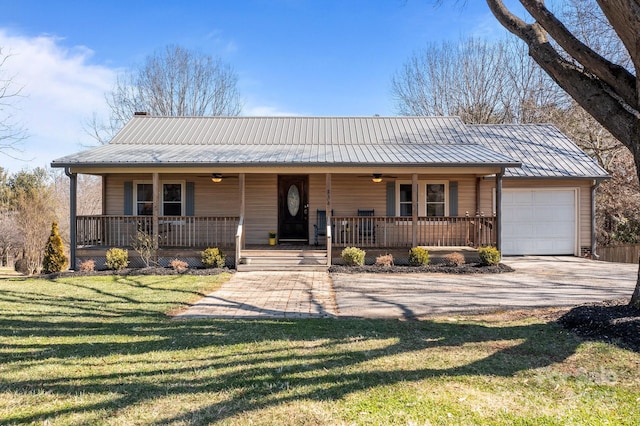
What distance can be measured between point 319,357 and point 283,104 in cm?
2386

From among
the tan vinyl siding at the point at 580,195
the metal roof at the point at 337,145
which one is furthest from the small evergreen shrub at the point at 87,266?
the tan vinyl siding at the point at 580,195

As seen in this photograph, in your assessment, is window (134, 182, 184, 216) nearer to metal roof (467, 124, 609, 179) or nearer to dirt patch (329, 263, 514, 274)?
dirt patch (329, 263, 514, 274)

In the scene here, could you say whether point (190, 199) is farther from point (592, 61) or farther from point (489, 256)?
point (592, 61)

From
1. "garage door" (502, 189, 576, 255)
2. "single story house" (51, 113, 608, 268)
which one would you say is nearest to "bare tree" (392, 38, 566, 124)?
"single story house" (51, 113, 608, 268)

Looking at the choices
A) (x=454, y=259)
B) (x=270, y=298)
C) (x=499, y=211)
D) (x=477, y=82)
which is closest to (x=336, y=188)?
(x=454, y=259)

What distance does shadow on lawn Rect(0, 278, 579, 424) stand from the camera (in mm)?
3059

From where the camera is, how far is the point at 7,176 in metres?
29.1

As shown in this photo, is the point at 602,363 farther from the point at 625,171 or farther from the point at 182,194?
the point at 625,171

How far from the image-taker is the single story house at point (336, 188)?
1071cm

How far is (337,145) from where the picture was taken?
13227mm

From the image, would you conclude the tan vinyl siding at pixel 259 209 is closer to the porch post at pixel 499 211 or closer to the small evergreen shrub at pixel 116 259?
the small evergreen shrub at pixel 116 259

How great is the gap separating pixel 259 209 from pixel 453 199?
636 centimetres

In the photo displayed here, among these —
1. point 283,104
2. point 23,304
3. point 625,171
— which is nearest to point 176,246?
point 23,304

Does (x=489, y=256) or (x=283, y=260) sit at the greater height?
(x=489, y=256)
